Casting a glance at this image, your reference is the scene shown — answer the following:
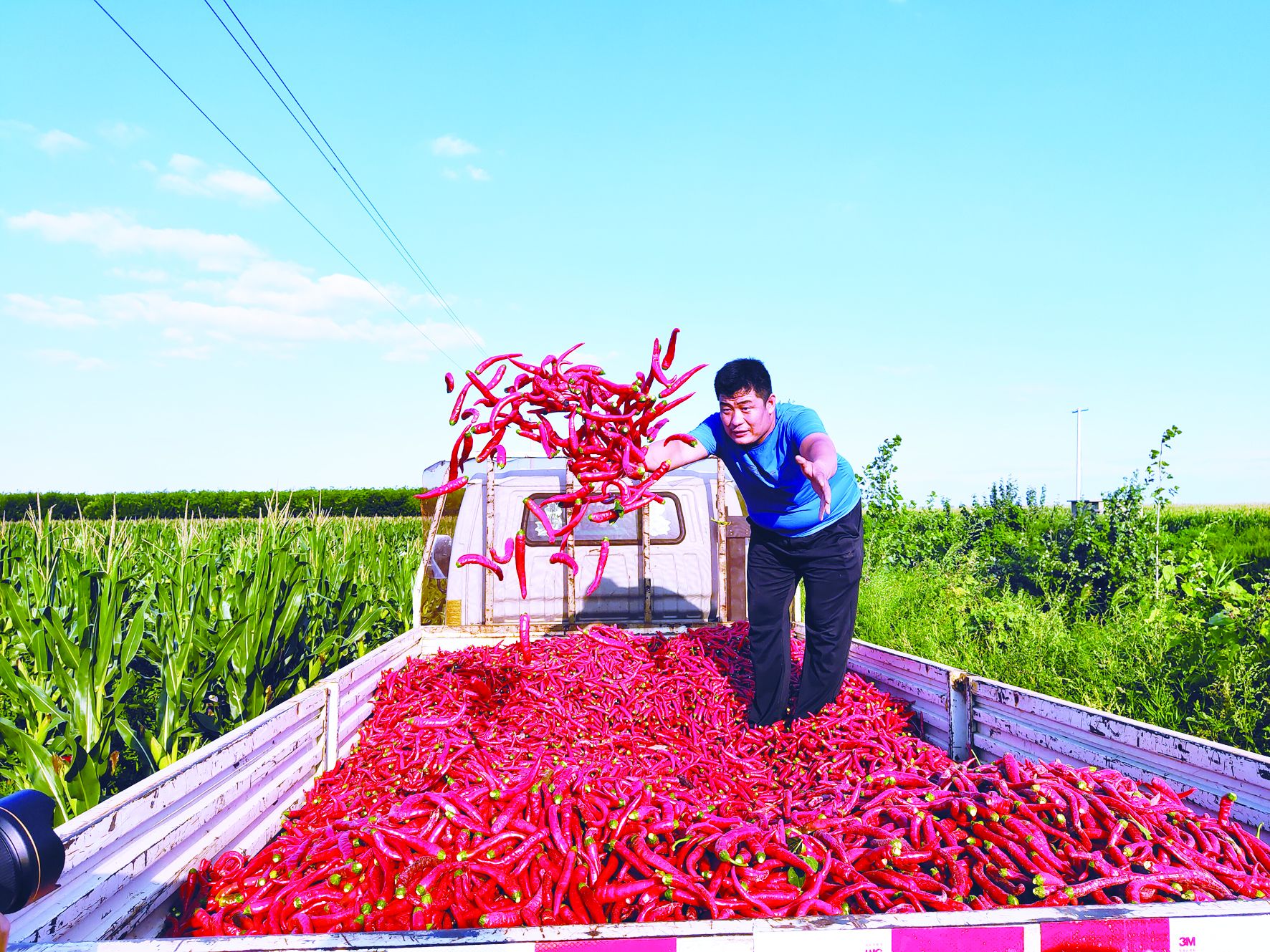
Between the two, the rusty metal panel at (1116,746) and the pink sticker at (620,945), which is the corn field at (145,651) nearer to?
the pink sticker at (620,945)

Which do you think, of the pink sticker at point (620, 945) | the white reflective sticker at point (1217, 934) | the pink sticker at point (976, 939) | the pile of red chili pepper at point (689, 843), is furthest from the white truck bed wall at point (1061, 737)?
the pink sticker at point (620, 945)

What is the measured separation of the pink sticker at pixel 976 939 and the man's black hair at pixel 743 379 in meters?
3.14

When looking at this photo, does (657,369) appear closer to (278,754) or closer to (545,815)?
(545,815)

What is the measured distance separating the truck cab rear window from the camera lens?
4947 mm

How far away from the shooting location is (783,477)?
469 cm

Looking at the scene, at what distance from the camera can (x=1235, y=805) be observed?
2.75m

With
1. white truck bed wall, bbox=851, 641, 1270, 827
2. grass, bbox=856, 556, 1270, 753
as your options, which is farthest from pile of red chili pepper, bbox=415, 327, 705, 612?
grass, bbox=856, 556, 1270, 753

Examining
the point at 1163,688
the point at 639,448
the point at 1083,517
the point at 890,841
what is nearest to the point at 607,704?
the point at 639,448

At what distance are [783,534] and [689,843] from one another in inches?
91.2

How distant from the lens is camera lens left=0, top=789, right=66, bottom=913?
1.28 m

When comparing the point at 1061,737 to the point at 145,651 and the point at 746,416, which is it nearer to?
the point at 746,416

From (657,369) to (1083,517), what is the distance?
9.57 meters

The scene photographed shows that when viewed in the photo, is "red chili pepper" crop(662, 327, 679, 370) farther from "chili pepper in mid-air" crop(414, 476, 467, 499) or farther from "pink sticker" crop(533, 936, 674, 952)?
"pink sticker" crop(533, 936, 674, 952)

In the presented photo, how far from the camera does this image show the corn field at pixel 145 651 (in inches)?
173
